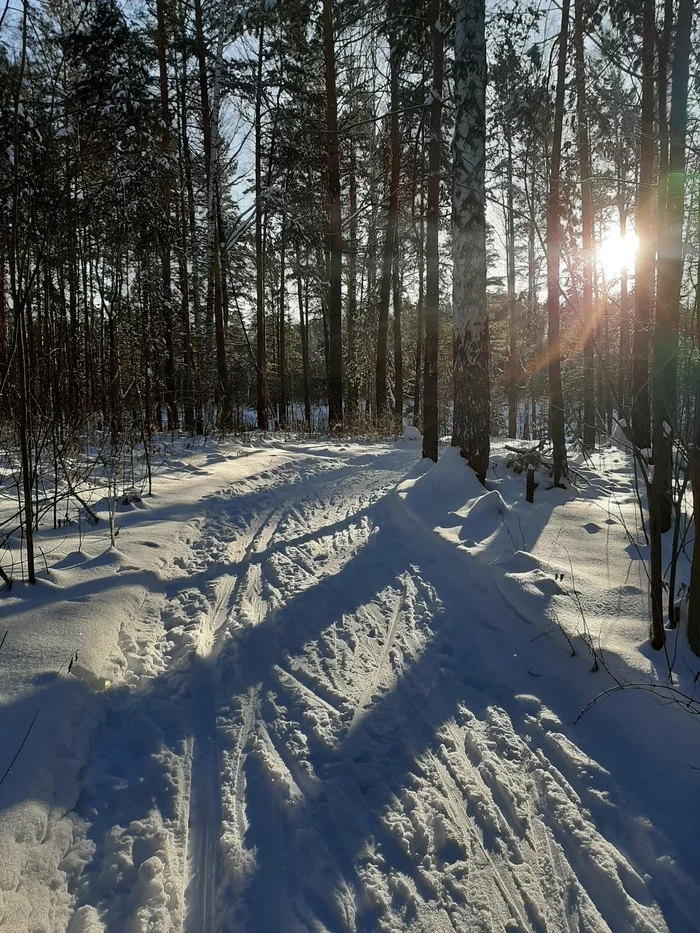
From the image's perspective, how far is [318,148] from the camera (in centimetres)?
1407

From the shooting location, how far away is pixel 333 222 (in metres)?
12.8

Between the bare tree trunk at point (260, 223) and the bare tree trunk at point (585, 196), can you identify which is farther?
the bare tree trunk at point (260, 223)

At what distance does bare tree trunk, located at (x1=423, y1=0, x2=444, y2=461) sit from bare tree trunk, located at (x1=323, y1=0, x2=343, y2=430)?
161 inches

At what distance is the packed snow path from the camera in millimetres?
1471

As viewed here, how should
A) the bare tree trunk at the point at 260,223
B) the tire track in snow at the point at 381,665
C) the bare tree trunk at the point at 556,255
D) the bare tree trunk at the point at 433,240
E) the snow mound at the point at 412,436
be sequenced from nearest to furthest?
the tire track in snow at the point at 381,665 → the bare tree trunk at the point at 556,255 → the bare tree trunk at the point at 433,240 → the snow mound at the point at 412,436 → the bare tree trunk at the point at 260,223

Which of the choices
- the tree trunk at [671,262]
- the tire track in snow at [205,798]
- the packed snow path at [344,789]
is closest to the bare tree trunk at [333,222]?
the tree trunk at [671,262]

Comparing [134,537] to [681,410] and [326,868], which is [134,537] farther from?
[681,410]

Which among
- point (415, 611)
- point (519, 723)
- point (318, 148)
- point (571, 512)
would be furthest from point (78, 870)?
point (318, 148)

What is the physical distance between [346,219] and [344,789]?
1470 cm

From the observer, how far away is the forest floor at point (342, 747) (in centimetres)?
149

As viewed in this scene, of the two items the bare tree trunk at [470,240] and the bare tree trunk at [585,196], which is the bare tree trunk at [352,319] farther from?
the bare tree trunk at [470,240]

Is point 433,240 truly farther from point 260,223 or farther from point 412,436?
point 260,223

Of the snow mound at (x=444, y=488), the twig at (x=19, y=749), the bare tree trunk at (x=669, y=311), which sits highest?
the bare tree trunk at (x=669, y=311)

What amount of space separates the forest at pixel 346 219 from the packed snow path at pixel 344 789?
1040 millimetres
